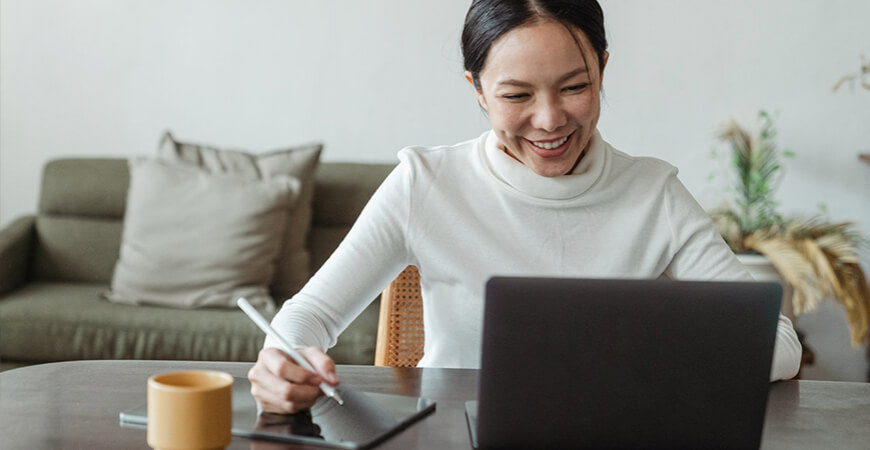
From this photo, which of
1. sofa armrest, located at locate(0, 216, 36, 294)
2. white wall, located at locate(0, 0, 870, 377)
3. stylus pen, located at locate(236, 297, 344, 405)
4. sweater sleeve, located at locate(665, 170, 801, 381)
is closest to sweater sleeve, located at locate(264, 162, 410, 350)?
stylus pen, located at locate(236, 297, 344, 405)

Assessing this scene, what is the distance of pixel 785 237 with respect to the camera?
2840 mm

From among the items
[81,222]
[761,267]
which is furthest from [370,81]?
[761,267]

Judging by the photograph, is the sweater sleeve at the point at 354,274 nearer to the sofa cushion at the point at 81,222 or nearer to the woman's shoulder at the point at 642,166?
the woman's shoulder at the point at 642,166

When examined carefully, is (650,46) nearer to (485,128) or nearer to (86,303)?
(485,128)

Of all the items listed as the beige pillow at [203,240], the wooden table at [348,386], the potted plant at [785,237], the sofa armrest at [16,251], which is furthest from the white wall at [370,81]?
the wooden table at [348,386]

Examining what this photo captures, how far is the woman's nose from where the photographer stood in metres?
1.26

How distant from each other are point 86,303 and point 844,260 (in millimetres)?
2258

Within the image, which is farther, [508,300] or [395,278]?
[395,278]

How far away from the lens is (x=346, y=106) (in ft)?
10.6

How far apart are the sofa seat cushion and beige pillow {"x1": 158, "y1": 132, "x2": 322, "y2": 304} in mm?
270

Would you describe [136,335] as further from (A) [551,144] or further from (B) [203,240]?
(A) [551,144]

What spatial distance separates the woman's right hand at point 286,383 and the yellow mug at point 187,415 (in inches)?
5.8

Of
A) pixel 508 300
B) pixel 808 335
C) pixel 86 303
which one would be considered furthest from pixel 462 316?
pixel 808 335

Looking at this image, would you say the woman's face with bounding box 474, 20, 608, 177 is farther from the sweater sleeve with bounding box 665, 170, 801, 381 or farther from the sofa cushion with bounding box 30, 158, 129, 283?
the sofa cushion with bounding box 30, 158, 129, 283
